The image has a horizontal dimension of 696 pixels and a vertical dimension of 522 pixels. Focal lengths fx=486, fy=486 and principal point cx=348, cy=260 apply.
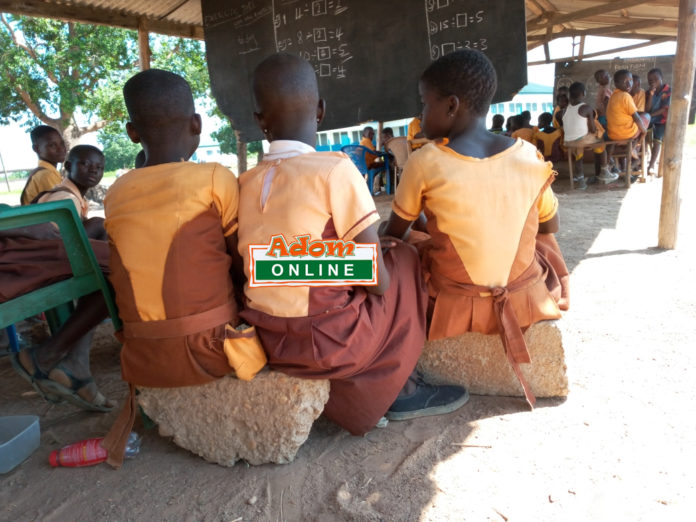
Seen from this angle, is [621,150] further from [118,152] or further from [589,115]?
[118,152]

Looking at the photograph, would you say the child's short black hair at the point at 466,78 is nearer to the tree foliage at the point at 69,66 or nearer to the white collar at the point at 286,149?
the white collar at the point at 286,149

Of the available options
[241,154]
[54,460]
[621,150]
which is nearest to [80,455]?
[54,460]

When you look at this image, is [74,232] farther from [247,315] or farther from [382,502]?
[382,502]

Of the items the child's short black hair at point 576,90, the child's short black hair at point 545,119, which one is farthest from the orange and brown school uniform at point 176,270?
the child's short black hair at point 545,119

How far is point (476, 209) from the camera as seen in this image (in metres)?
1.76

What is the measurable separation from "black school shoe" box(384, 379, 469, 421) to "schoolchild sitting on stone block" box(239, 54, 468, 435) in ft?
0.58

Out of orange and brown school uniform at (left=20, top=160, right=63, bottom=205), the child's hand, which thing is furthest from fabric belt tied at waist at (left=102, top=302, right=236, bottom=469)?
orange and brown school uniform at (left=20, top=160, right=63, bottom=205)

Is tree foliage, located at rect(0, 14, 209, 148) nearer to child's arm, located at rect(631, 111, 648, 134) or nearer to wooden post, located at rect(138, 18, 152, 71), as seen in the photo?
wooden post, located at rect(138, 18, 152, 71)

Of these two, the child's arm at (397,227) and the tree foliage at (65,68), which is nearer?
the child's arm at (397,227)

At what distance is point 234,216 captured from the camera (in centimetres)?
165

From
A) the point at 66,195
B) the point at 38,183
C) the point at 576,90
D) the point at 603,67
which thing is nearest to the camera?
the point at 66,195

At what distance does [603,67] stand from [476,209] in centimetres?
1102

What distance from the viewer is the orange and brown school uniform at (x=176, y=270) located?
61.5 inches

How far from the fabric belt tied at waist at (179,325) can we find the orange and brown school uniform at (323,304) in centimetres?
9
